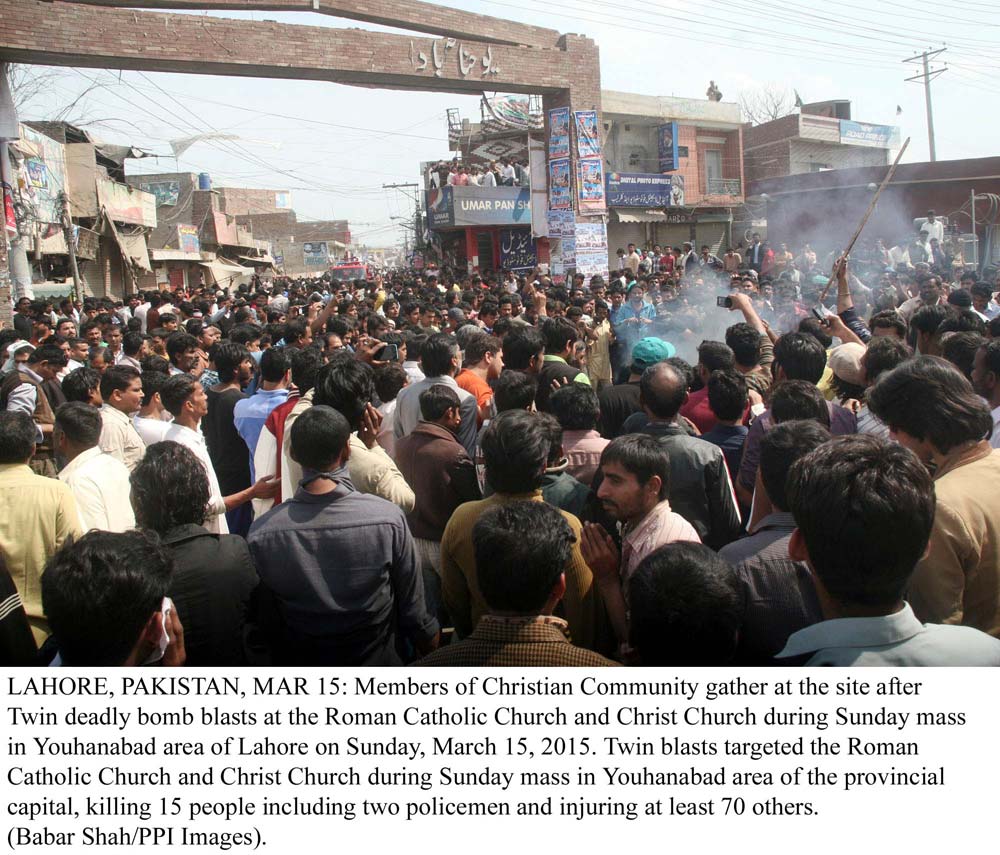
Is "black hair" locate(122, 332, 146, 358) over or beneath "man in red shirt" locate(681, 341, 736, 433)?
over

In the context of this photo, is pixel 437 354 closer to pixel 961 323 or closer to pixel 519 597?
pixel 519 597

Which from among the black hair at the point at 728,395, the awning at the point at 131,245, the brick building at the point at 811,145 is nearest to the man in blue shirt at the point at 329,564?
the black hair at the point at 728,395

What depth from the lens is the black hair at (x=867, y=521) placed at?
1721 mm

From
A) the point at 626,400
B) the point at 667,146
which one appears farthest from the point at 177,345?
the point at 667,146

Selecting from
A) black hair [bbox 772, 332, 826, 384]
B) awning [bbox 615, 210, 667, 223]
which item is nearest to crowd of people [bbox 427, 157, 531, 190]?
awning [bbox 615, 210, 667, 223]

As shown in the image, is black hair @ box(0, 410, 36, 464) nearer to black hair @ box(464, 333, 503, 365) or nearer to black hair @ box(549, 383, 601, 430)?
black hair @ box(549, 383, 601, 430)

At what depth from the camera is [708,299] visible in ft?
40.0

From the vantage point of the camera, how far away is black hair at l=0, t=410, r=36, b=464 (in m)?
3.16

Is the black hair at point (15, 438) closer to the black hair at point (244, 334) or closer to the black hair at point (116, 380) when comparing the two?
the black hair at point (116, 380)

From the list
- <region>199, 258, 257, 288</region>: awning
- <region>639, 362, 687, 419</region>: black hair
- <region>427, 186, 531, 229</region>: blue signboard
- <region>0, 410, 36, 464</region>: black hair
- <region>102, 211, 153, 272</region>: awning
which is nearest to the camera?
<region>0, 410, 36, 464</region>: black hair

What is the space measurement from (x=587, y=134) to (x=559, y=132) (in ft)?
1.90

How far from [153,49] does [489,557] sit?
1374 cm
